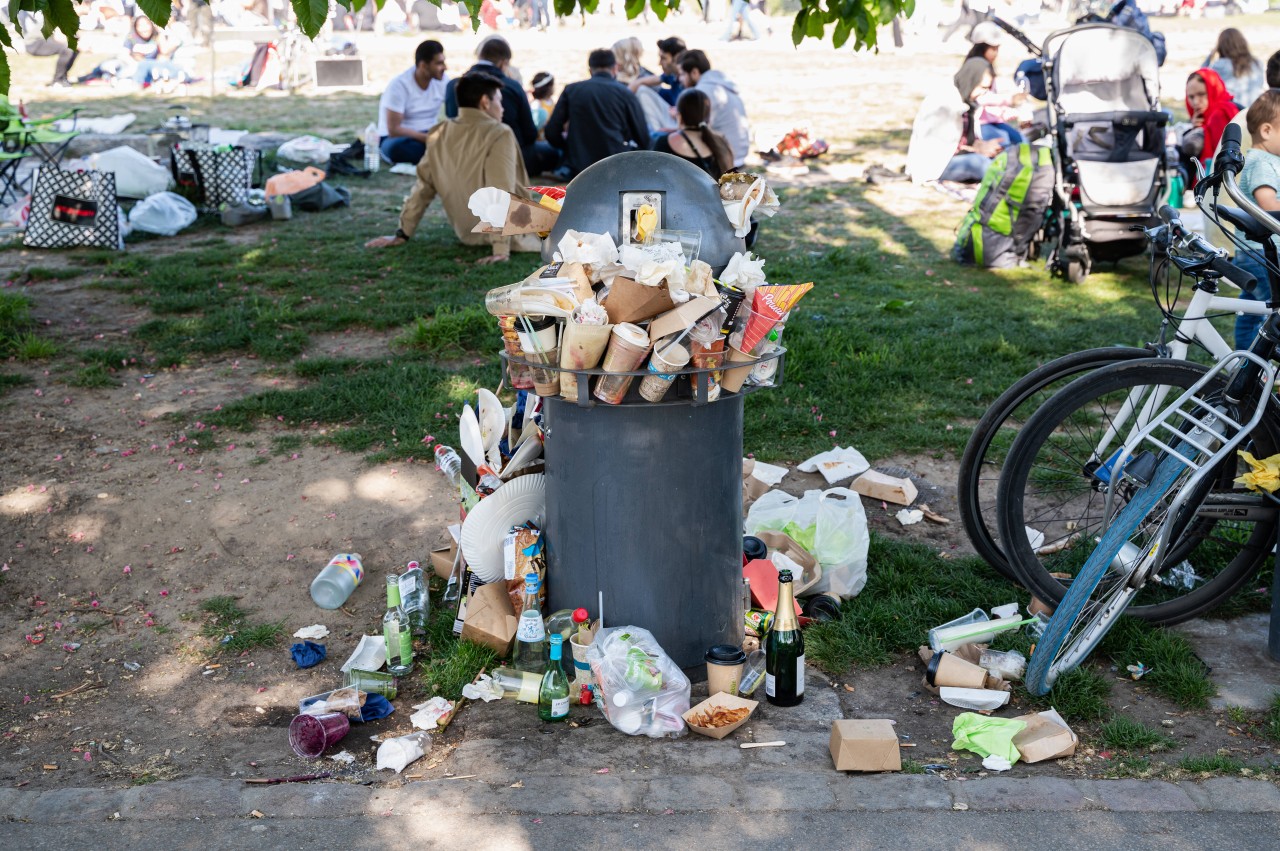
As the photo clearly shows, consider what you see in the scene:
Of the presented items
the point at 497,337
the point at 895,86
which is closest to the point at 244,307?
the point at 497,337

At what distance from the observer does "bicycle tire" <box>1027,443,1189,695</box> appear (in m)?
3.26

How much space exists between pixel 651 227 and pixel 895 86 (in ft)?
57.7

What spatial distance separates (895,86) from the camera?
19.4 m

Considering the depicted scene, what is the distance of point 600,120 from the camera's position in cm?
982

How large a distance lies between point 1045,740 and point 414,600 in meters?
2.07

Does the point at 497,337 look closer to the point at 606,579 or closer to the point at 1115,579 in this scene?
the point at 606,579

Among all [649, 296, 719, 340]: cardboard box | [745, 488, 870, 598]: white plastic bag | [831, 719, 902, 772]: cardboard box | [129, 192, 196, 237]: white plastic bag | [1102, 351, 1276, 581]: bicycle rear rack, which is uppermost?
[649, 296, 719, 340]: cardboard box

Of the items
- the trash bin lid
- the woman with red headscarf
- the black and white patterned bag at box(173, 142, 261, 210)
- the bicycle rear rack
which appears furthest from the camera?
the black and white patterned bag at box(173, 142, 261, 210)

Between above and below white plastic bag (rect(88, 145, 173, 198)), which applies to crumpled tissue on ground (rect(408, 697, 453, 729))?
below

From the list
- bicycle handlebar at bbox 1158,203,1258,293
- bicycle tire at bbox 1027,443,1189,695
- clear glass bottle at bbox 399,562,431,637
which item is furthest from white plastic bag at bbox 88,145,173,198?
bicycle tire at bbox 1027,443,1189,695

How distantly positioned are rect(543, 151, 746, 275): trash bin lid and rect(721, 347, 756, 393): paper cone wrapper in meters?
0.27

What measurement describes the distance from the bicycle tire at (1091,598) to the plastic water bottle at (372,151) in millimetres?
10953

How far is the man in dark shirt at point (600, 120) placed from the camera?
9.78 meters

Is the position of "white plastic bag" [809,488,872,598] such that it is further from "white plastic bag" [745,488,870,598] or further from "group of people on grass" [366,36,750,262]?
"group of people on grass" [366,36,750,262]
